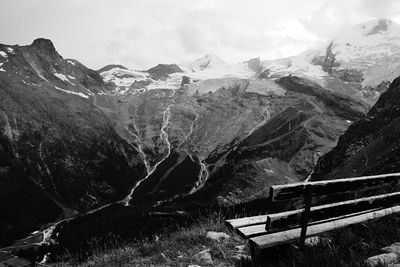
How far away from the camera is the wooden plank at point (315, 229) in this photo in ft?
30.5

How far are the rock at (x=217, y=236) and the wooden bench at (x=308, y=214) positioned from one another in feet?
6.96

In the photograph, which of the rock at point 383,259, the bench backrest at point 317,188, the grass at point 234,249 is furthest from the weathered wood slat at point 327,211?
the rock at point 383,259

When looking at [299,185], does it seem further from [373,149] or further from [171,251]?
[373,149]

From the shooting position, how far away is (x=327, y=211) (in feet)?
34.0

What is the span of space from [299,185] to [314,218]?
1652 millimetres

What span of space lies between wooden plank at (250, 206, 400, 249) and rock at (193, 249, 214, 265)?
89.9 inches

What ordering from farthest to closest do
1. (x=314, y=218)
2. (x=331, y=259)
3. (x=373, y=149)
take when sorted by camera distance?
(x=373, y=149) → (x=314, y=218) → (x=331, y=259)

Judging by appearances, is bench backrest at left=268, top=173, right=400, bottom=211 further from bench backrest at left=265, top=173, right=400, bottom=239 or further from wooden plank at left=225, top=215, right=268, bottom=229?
wooden plank at left=225, top=215, right=268, bottom=229

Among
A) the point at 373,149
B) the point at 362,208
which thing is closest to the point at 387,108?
the point at 373,149

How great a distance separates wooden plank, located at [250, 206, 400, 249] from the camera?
9.30 m

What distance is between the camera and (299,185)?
28.8 ft

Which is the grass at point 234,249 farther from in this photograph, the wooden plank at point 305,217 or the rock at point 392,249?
the wooden plank at point 305,217

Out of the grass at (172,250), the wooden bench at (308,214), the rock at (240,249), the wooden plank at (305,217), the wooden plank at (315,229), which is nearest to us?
the wooden bench at (308,214)

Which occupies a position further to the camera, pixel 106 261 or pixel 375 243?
pixel 106 261
